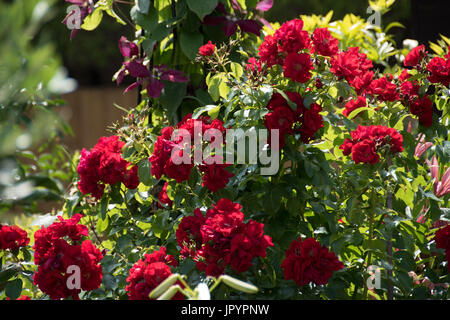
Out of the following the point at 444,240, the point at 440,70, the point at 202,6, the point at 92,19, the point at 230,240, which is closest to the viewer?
the point at 230,240

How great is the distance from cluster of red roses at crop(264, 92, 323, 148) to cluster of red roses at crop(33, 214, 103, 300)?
0.57m

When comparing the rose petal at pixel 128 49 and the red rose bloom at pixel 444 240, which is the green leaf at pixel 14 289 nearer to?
the rose petal at pixel 128 49

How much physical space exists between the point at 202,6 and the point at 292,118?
0.72 meters

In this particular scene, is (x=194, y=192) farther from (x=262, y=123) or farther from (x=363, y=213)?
(x=363, y=213)

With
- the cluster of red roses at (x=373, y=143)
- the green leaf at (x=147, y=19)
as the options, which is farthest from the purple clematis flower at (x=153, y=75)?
the cluster of red roses at (x=373, y=143)

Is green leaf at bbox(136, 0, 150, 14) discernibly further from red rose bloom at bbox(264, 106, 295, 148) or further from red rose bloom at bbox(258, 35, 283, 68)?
red rose bloom at bbox(264, 106, 295, 148)

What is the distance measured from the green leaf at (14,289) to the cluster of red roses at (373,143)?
101cm

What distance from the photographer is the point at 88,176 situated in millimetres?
1604

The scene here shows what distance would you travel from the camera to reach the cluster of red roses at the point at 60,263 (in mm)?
1368

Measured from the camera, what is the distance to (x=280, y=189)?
142 centimetres

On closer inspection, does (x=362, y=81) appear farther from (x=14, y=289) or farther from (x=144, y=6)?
(x=14, y=289)

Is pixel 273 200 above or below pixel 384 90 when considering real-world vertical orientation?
below

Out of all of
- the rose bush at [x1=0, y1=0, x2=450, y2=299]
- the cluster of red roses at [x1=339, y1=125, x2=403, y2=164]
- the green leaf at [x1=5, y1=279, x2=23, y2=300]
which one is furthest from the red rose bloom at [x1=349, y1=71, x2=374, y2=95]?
the green leaf at [x1=5, y1=279, x2=23, y2=300]

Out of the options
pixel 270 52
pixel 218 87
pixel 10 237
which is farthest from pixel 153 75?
pixel 10 237
